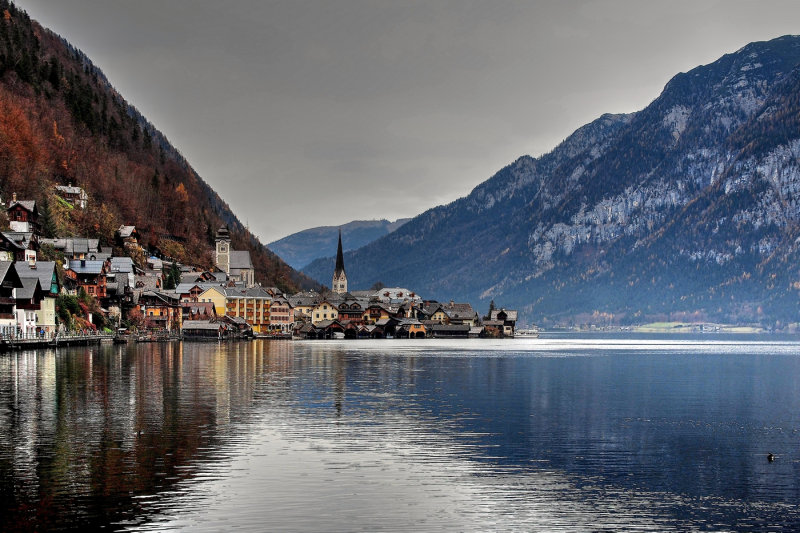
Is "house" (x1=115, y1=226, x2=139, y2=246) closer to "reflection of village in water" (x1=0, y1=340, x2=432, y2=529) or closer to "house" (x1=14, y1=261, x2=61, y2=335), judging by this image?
"house" (x1=14, y1=261, x2=61, y2=335)

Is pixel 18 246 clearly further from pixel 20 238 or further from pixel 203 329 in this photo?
pixel 203 329

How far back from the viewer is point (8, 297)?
343ft

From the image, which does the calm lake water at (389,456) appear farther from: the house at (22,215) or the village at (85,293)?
the house at (22,215)

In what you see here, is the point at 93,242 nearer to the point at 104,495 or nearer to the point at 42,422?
the point at 42,422

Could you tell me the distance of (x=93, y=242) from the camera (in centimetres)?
15962

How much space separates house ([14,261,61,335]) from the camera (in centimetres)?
11431

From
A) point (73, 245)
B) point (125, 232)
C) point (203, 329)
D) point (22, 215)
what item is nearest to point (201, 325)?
point (203, 329)

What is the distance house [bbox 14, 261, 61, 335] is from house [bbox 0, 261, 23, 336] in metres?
5.19

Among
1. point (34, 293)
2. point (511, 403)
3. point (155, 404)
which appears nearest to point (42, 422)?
point (155, 404)

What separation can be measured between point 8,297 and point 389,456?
83.2 m

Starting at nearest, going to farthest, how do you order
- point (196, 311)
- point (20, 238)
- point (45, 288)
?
point (45, 288) < point (20, 238) < point (196, 311)

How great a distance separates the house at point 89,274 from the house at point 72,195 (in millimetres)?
39983

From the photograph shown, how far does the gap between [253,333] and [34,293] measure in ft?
304

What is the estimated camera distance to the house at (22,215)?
453 feet
